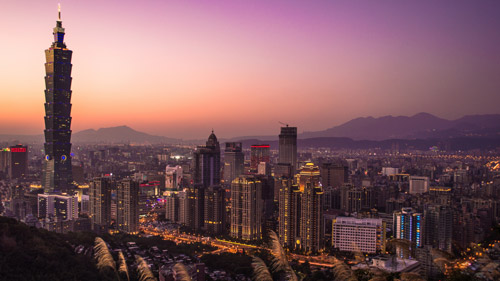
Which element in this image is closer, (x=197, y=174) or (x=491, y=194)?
(x=491, y=194)

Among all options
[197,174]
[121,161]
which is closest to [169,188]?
[197,174]

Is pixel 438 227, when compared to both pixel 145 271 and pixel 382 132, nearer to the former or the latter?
pixel 145 271

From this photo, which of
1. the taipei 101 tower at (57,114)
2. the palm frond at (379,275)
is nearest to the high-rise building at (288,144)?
the taipei 101 tower at (57,114)

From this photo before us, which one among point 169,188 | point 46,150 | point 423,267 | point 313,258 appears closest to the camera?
point 423,267

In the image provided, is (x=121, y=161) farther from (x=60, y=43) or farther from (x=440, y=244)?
(x=440, y=244)

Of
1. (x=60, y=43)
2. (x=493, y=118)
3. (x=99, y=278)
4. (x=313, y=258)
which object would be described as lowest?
(x=313, y=258)

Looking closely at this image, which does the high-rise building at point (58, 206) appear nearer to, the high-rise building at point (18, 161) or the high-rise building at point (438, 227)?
the high-rise building at point (18, 161)

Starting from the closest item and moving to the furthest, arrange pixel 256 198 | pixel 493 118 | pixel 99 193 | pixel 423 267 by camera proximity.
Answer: pixel 423 267 < pixel 256 198 < pixel 99 193 < pixel 493 118
